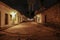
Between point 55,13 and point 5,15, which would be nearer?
point 5,15

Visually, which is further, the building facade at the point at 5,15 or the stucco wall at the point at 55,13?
the stucco wall at the point at 55,13

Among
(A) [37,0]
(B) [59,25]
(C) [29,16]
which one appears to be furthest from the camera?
(C) [29,16]

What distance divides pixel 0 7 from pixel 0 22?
1.79 metres

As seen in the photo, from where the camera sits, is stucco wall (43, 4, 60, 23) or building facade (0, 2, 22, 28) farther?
stucco wall (43, 4, 60, 23)

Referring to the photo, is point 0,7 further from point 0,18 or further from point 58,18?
point 58,18

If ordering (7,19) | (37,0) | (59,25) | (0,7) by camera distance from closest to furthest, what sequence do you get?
1. (0,7)
2. (59,25)
3. (7,19)
4. (37,0)

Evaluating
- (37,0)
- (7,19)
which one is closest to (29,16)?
(37,0)

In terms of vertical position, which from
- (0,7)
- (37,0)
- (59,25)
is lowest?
(59,25)

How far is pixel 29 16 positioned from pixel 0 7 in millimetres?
64355

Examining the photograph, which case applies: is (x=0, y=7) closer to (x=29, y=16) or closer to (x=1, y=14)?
(x=1, y=14)

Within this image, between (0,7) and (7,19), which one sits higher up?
(0,7)

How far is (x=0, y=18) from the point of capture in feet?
43.8

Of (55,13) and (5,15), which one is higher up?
(55,13)

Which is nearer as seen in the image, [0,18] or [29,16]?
[0,18]
